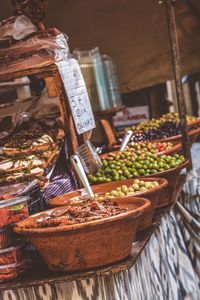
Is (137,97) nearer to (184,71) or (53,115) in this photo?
(184,71)

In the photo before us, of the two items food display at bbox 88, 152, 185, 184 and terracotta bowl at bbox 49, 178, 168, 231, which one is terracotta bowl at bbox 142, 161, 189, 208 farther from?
terracotta bowl at bbox 49, 178, 168, 231

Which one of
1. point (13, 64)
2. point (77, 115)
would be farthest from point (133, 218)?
point (13, 64)

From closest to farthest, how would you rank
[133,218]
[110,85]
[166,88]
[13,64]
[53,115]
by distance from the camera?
[133,218] → [13,64] → [53,115] → [110,85] → [166,88]

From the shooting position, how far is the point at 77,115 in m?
3.43

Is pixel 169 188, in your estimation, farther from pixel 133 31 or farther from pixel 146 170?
pixel 133 31

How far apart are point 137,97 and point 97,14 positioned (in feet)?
5.01

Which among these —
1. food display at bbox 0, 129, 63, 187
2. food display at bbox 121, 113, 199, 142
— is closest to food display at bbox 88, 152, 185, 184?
food display at bbox 0, 129, 63, 187

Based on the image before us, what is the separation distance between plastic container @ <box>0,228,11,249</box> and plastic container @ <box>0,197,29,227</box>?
0.03 metres

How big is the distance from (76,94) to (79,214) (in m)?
1.09

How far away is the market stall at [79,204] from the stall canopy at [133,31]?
2.16 metres

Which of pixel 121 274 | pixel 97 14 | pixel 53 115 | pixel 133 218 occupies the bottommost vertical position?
pixel 121 274

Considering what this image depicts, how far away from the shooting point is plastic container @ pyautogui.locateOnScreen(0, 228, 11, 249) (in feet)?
8.57

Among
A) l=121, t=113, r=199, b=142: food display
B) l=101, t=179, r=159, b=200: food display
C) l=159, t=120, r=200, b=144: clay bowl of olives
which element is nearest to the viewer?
l=101, t=179, r=159, b=200: food display

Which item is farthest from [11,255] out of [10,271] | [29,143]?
[29,143]
